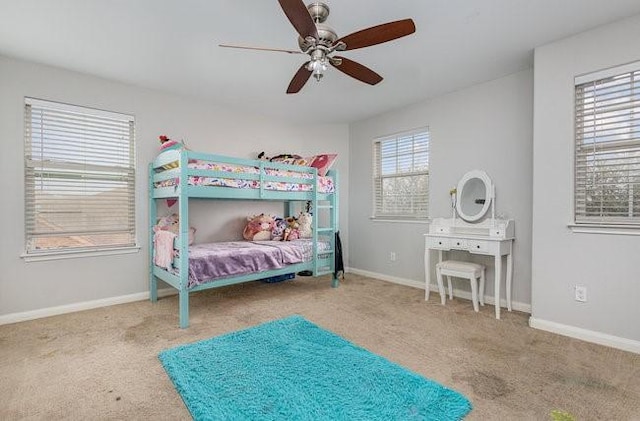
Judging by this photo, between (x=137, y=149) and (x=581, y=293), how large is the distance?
4.45m

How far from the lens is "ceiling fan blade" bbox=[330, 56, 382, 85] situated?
6.97 feet

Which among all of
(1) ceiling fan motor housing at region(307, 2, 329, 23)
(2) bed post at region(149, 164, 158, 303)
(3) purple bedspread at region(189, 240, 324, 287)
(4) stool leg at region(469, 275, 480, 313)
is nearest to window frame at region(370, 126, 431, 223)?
(4) stool leg at region(469, 275, 480, 313)

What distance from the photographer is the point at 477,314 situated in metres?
2.97

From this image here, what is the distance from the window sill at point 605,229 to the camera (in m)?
2.23

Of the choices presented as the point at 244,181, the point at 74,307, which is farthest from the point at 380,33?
the point at 74,307

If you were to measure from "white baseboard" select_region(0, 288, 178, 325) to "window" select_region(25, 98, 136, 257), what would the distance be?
543 millimetres

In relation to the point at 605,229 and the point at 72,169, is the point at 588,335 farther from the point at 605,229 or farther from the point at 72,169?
the point at 72,169

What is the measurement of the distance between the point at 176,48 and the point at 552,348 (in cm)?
382

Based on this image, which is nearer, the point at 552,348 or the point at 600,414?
the point at 600,414

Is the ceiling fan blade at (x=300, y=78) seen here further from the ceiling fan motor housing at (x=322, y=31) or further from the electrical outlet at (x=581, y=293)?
the electrical outlet at (x=581, y=293)

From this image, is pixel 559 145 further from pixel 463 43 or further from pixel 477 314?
pixel 477 314

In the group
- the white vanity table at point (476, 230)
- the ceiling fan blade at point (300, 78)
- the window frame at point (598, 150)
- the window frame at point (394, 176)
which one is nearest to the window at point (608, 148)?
the window frame at point (598, 150)

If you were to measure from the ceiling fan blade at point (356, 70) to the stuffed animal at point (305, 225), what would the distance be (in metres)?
2.18

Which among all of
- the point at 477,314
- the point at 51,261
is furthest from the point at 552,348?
the point at 51,261
